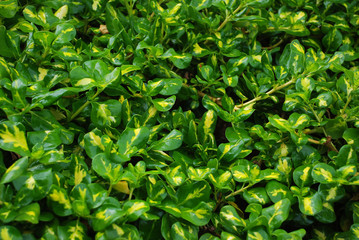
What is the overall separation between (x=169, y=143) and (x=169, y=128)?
5.9 inches

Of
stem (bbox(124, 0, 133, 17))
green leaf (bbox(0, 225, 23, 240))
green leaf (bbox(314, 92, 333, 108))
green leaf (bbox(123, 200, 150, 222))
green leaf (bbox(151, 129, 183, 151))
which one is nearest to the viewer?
green leaf (bbox(0, 225, 23, 240))

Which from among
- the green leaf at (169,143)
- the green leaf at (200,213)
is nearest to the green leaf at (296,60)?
the green leaf at (169,143)

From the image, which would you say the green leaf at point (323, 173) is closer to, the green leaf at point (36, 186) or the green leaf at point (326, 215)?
the green leaf at point (326, 215)

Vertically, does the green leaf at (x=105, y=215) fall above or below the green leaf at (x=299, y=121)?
above

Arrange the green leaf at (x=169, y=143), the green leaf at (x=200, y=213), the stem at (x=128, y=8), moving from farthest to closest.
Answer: the stem at (x=128, y=8) < the green leaf at (x=169, y=143) < the green leaf at (x=200, y=213)

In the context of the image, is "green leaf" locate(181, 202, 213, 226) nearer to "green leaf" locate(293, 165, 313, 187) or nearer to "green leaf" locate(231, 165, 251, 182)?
"green leaf" locate(231, 165, 251, 182)

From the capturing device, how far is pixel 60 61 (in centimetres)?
126

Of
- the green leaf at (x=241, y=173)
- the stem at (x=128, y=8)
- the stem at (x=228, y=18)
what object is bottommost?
the green leaf at (x=241, y=173)

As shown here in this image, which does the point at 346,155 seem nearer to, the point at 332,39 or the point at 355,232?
the point at 355,232

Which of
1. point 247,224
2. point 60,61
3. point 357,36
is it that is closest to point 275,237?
point 247,224

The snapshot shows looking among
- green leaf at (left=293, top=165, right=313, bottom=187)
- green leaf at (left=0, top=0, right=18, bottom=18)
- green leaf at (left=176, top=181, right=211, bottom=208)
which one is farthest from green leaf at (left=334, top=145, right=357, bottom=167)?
green leaf at (left=0, top=0, right=18, bottom=18)

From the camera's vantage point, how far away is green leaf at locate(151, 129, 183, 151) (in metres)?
1.10

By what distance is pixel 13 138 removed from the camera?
36.2 inches

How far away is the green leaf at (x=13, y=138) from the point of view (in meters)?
0.90
